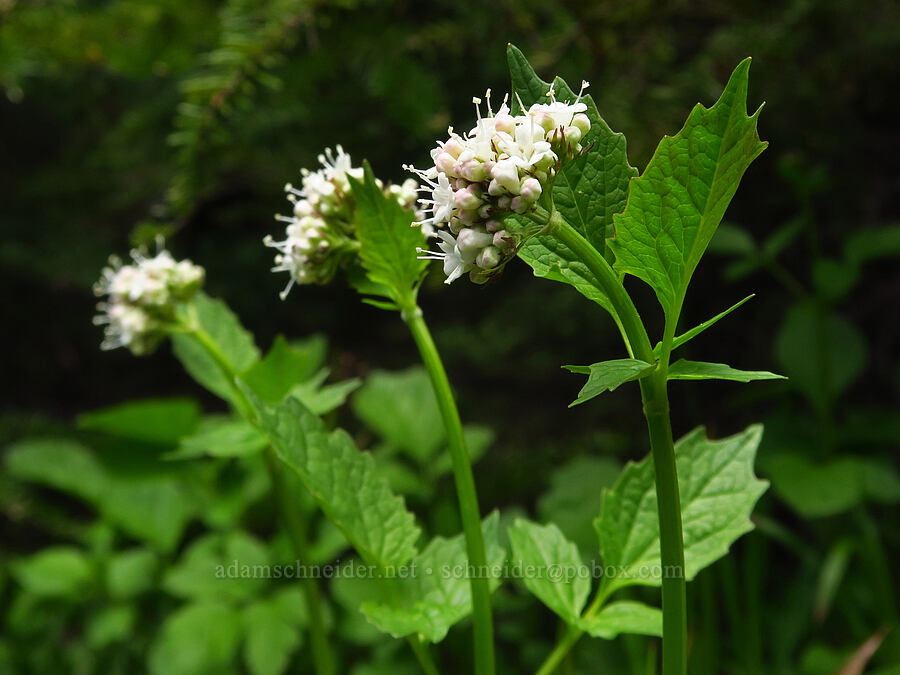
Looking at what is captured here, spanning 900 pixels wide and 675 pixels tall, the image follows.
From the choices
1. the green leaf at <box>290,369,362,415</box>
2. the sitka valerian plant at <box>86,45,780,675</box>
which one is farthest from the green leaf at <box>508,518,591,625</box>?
the green leaf at <box>290,369,362,415</box>

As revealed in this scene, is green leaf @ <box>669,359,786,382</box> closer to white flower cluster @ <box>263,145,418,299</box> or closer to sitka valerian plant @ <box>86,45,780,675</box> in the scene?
sitka valerian plant @ <box>86,45,780,675</box>

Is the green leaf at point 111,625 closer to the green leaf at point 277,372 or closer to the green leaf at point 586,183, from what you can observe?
the green leaf at point 277,372

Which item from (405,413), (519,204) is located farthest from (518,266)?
(519,204)

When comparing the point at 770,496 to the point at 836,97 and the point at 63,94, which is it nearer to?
the point at 836,97

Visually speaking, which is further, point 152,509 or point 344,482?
point 152,509

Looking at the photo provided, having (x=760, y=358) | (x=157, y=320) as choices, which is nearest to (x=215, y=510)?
(x=157, y=320)

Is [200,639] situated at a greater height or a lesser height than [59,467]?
lesser

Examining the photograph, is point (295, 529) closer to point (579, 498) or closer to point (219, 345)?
point (219, 345)
